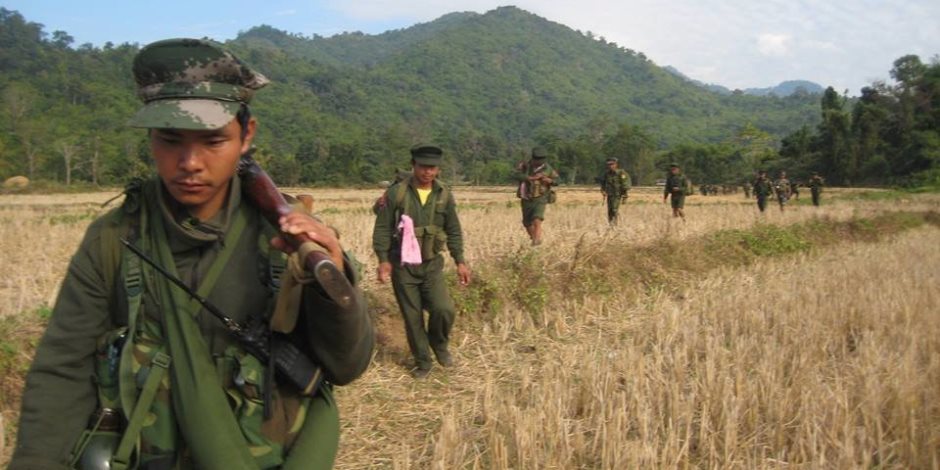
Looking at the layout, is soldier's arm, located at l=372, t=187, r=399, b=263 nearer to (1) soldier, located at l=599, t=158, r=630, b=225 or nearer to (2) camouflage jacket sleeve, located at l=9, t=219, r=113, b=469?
(2) camouflage jacket sleeve, located at l=9, t=219, r=113, b=469

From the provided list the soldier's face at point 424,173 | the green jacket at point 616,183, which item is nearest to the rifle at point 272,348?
the soldier's face at point 424,173

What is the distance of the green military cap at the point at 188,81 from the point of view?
146 cm

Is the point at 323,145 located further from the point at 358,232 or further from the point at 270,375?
the point at 270,375

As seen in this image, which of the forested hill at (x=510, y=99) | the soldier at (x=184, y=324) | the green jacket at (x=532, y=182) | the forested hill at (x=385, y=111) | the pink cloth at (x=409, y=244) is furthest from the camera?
the forested hill at (x=510, y=99)

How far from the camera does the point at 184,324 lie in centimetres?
146

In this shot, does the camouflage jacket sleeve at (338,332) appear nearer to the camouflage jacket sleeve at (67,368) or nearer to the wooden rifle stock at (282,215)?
the wooden rifle stock at (282,215)

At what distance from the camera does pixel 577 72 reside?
649 feet

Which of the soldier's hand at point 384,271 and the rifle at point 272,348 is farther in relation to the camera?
the soldier's hand at point 384,271

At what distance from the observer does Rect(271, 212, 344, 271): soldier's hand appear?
136 centimetres

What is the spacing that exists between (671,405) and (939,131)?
2022 inches

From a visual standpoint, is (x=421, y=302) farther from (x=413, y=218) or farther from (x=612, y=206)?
(x=612, y=206)

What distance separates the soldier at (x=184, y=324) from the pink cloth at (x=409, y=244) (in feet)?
12.3

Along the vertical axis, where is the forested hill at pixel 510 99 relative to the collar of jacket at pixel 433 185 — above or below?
above

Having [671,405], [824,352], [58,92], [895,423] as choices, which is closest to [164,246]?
[671,405]
